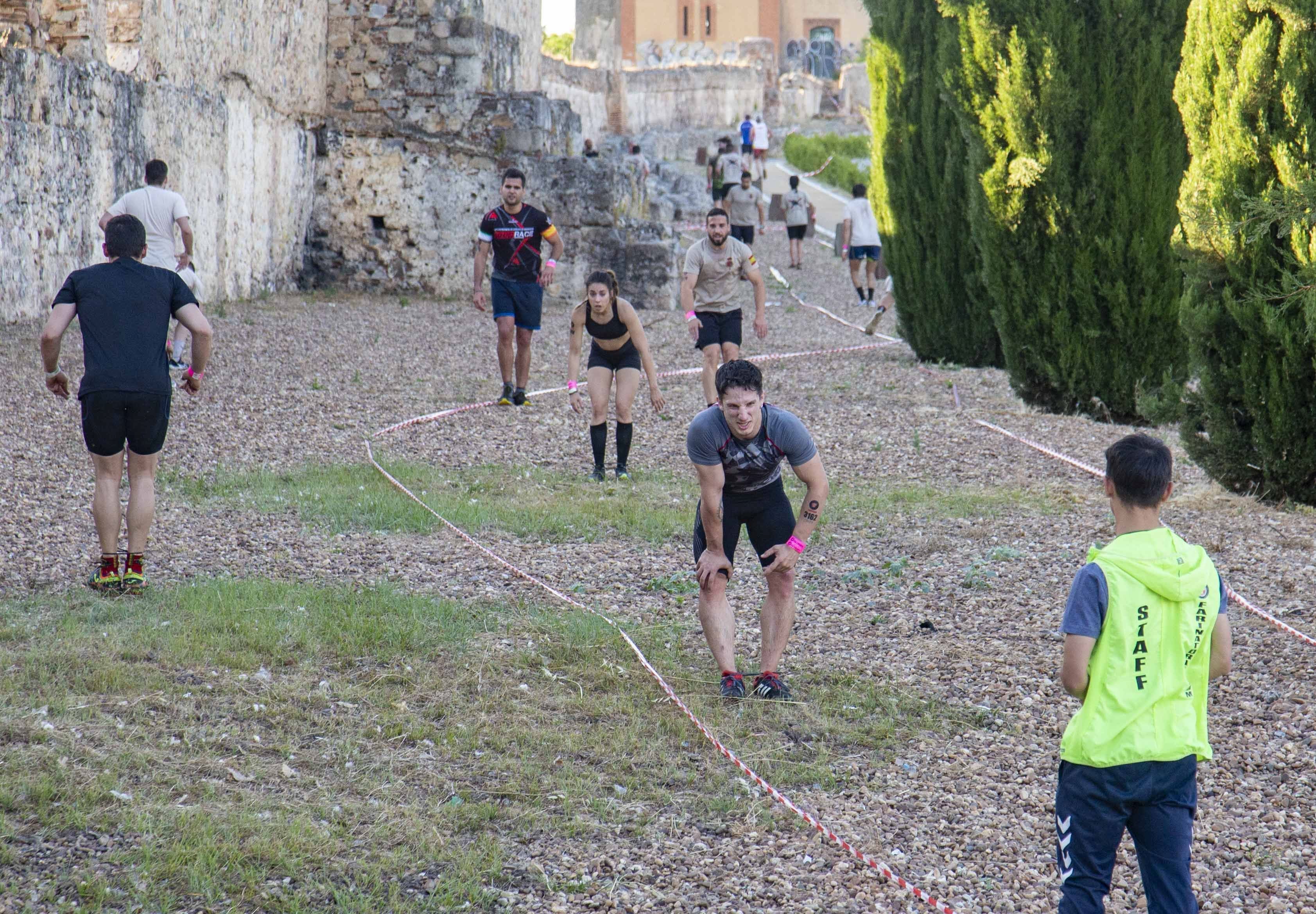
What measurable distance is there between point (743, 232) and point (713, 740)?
16170 mm

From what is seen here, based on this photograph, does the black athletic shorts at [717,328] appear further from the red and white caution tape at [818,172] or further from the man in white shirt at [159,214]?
the red and white caution tape at [818,172]

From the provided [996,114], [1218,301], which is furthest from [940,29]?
[1218,301]

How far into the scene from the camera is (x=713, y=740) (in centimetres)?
439

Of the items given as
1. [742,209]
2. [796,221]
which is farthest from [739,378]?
[796,221]

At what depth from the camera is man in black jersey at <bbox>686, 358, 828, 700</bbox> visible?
447cm

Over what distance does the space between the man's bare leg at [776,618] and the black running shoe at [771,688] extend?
0.02m

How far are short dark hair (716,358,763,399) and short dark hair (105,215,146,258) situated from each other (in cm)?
262

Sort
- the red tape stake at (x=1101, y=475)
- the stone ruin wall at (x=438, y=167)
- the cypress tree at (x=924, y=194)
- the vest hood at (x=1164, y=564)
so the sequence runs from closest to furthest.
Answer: the vest hood at (x=1164, y=564), the red tape stake at (x=1101, y=475), the cypress tree at (x=924, y=194), the stone ruin wall at (x=438, y=167)

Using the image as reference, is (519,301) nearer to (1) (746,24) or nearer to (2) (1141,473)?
(2) (1141,473)

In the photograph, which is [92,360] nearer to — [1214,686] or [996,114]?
[1214,686]

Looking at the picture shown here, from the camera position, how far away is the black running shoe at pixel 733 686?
4809mm

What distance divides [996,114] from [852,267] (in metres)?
8.07

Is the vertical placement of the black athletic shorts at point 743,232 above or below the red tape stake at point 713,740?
above

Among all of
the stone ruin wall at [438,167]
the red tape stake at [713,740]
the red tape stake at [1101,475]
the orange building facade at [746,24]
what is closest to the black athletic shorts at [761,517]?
the red tape stake at [713,740]
